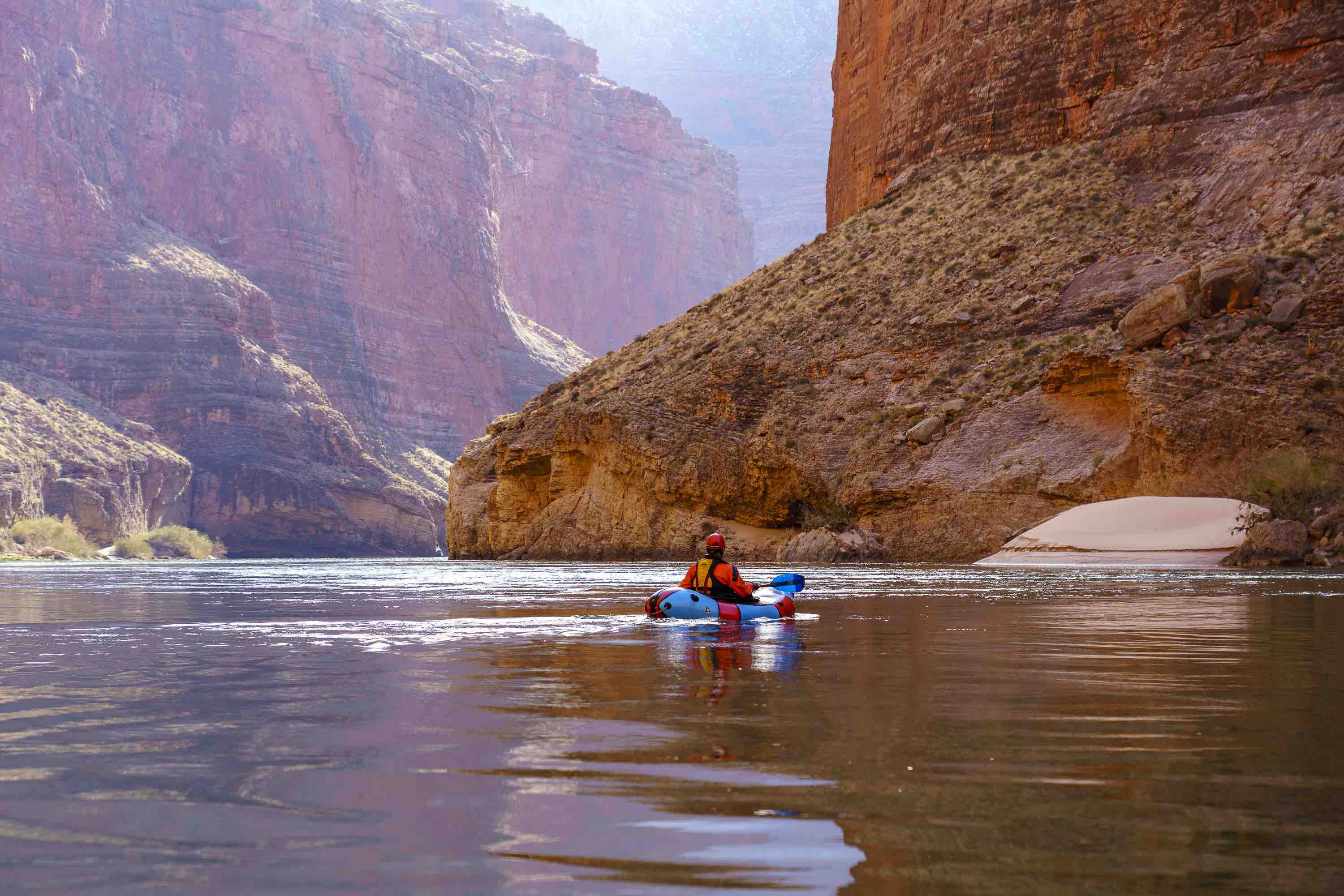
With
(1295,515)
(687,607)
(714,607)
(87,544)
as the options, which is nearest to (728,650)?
(687,607)

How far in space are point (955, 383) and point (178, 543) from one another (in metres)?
98.9

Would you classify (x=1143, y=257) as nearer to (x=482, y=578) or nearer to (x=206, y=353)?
(x=482, y=578)

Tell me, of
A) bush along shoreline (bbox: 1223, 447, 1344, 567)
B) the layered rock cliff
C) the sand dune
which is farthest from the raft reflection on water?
the layered rock cliff

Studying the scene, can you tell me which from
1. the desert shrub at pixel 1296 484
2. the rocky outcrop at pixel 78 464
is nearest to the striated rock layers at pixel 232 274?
the rocky outcrop at pixel 78 464

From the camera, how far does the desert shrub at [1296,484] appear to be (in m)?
37.0

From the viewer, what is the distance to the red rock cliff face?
55.2 meters

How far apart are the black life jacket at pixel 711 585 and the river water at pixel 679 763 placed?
6.40 ft

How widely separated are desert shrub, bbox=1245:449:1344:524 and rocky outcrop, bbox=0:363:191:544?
104 m

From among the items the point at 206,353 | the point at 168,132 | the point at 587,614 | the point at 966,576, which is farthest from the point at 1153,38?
the point at 168,132

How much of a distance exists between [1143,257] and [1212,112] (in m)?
8.13

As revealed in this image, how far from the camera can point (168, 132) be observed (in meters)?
179

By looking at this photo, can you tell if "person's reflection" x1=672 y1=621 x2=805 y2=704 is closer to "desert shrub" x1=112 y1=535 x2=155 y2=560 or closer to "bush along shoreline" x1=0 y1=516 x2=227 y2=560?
"bush along shoreline" x1=0 y1=516 x2=227 y2=560

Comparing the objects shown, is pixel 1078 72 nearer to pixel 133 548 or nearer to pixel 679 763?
pixel 679 763

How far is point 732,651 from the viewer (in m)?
13.2
